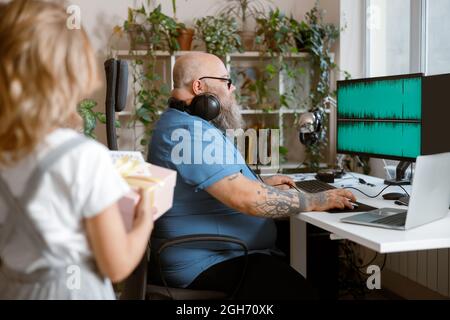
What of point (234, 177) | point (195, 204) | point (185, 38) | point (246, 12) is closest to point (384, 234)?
point (234, 177)

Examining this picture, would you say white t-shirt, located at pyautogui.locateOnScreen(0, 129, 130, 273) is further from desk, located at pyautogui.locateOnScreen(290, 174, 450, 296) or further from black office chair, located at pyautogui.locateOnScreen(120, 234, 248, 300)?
desk, located at pyautogui.locateOnScreen(290, 174, 450, 296)

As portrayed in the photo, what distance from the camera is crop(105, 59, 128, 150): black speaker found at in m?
2.11

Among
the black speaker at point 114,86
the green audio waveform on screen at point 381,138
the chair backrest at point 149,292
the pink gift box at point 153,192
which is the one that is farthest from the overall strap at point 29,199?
the green audio waveform on screen at point 381,138

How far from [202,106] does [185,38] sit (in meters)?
1.59

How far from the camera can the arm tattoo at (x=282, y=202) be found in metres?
1.84

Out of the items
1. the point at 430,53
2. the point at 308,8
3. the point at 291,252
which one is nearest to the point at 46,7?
the point at 291,252

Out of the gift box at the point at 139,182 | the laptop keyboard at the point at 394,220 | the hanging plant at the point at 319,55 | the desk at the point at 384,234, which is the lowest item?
the desk at the point at 384,234

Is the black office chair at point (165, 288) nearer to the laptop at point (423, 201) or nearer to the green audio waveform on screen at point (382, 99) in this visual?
Answer: the laptop at point (423, 201)

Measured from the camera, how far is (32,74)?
977 millimetres

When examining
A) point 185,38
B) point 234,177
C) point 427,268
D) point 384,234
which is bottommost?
point 427,268

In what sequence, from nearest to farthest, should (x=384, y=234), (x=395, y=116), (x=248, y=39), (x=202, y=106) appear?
(x=384, y=234) < (x=202, y=106) < (x=395, y=116) < (x=248, y=39)

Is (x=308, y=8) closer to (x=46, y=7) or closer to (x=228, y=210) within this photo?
(x=228, y=210)

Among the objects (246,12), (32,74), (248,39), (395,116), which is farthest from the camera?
(246,12)

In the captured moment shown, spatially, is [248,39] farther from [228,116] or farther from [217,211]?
[217,211]
